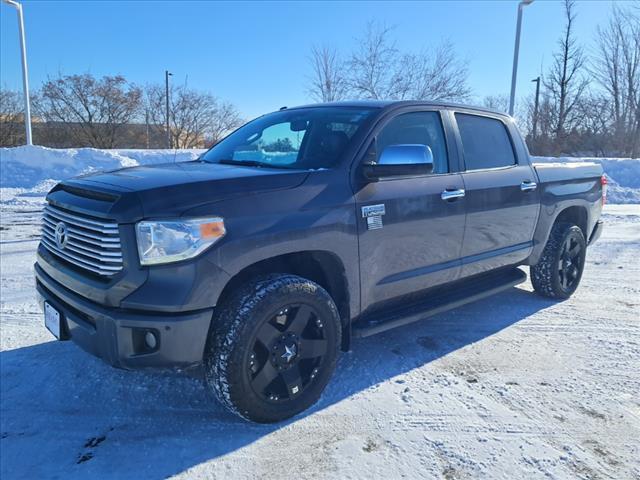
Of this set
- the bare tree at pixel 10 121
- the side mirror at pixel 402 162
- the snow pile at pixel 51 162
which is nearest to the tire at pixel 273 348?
the side mirror at pixel 402 162

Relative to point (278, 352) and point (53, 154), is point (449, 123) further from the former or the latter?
point (53, 154)

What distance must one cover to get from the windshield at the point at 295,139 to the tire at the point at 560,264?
268cm

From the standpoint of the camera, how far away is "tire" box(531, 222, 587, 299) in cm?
500

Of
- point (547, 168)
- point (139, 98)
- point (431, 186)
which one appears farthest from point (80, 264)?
point (139, 98)

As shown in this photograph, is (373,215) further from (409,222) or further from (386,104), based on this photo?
(386,104)

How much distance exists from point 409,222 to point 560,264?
253 cm

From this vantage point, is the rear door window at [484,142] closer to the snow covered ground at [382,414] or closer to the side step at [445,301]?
the side step at [445,301]

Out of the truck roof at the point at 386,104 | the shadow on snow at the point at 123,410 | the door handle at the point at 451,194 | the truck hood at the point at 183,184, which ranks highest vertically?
the truck roof at the point at 386,104

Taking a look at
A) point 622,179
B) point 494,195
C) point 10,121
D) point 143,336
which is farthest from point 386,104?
point 10,121

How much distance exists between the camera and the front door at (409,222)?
3.20m

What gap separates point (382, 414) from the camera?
296 centimetres

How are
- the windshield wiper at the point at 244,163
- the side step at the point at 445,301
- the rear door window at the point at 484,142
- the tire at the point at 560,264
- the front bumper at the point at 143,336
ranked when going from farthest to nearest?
the tire at the point at 560,264 < the rear door window at the point at 484,142 < the windshield wiper at the point at 244,163 < the side step at the point at 445,301 < the front bumper at the point at 143,336

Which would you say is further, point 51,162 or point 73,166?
point 73,166

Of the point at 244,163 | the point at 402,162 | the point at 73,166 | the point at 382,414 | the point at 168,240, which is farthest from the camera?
the point at 73,166
